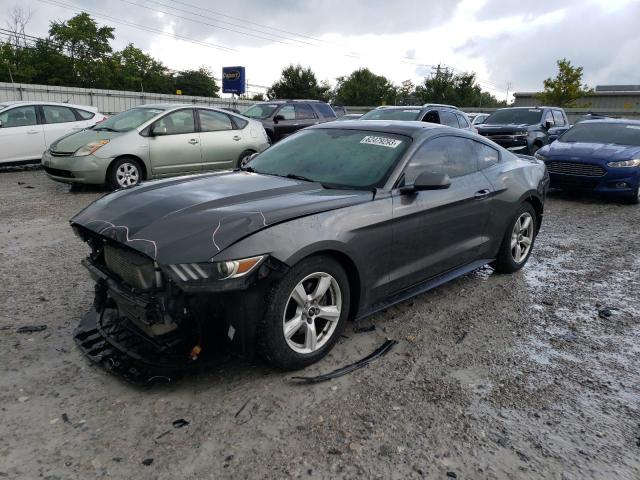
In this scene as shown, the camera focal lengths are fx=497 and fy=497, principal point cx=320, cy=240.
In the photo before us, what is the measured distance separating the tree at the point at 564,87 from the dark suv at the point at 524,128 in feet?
84.9

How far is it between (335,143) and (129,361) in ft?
7.67

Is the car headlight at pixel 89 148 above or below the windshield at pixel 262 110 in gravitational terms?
below

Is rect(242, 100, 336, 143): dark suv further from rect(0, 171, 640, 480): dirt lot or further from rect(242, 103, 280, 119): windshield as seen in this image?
rect(0, 171, 640, 480): dirt lot

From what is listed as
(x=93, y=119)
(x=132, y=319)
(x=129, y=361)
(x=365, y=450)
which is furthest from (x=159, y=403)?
(x=93, y=119)

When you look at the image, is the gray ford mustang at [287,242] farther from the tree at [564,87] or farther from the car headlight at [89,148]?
the tree at [564,87]

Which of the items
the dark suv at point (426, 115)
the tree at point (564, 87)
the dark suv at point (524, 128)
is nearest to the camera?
the dark suv at point (426, 115)

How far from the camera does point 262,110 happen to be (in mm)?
14523

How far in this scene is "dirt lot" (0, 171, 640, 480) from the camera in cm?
240

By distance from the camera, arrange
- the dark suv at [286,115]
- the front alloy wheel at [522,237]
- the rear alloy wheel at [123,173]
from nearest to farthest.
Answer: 1. the front alloy wheel at [522,237]
2. the rear alloy wheel at [123,173]
3. the dark suv at [286,115]

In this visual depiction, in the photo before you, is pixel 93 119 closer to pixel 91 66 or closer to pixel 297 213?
pixel 297 213

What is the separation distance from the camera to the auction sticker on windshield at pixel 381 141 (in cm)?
395

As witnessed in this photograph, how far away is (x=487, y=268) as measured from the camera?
547cm

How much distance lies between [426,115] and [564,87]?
107ft

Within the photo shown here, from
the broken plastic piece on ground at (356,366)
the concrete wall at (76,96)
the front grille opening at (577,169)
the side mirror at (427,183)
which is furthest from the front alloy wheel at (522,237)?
the concrete wall at (76,96)
